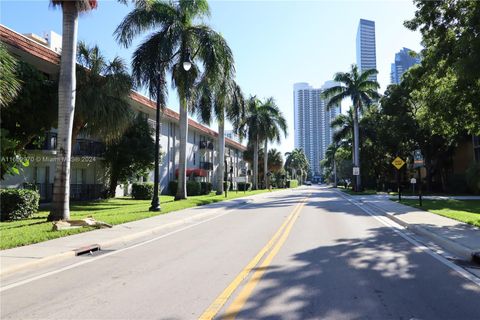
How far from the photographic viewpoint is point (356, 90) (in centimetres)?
5328

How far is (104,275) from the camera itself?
8.43 metres

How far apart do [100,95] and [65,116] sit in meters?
7.22

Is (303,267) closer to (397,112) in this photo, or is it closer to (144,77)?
(144,77)

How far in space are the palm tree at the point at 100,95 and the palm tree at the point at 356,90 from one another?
108ft

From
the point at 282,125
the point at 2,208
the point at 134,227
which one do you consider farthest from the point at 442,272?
the point at 282,125

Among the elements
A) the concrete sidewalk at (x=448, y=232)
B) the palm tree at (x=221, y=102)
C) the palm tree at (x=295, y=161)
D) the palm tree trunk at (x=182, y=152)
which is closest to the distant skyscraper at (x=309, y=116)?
the palm tree at (x=295, y=161)

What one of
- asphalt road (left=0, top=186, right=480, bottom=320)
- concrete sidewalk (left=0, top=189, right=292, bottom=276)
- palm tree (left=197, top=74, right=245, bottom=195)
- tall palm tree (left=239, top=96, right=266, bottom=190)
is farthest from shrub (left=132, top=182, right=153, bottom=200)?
tall palm tree (left=239, top=96, right=266, bottom=190)

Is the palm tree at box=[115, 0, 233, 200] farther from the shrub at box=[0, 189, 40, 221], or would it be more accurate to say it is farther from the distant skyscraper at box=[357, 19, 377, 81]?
the distant skyscraper at box=[357, 19, 377, 81]

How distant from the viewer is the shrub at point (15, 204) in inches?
752

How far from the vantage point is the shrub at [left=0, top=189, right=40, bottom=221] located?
62.6 ft

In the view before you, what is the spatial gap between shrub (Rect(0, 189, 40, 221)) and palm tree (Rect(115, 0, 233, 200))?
9.44 metres

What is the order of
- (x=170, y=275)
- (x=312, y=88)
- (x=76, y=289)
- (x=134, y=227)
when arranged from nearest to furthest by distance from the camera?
(x=76, y=289) → (x=170, y=275) → (x=134, y=227) → (x=312, y=88)

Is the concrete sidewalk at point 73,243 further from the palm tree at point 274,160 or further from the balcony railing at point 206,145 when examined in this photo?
the palm tree at point 274,160

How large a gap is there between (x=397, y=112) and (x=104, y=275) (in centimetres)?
4558
